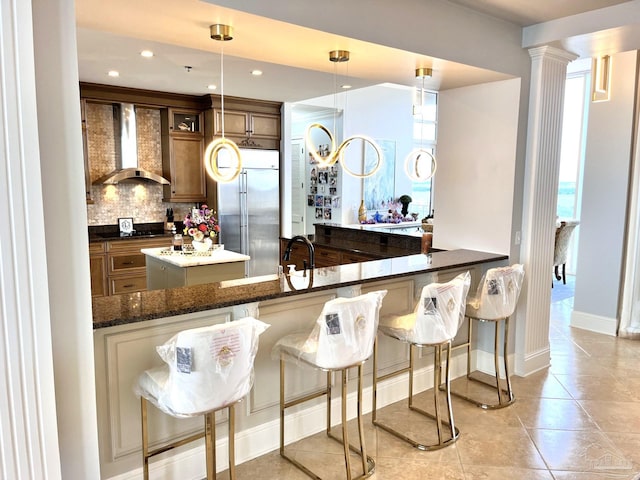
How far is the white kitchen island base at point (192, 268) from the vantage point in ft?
14.0

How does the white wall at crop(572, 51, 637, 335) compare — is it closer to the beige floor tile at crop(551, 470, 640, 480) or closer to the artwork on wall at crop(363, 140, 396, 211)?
the beige floor tile at crop(551, 470, 640, 480)

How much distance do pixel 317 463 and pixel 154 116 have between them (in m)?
4.93

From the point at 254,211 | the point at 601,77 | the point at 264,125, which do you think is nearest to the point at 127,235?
the point at 254,211

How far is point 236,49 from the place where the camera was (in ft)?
9.04

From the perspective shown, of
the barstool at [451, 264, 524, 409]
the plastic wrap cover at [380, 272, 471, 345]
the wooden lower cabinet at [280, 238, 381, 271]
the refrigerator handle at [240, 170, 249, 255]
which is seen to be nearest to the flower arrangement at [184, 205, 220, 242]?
the wooden lower cabinet at [280, 238, 381, 271]

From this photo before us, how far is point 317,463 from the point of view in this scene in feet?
8.73

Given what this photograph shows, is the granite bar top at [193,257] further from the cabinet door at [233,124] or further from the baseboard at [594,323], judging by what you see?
the baseboard at [594,323]

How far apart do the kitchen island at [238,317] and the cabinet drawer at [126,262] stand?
10.8ft

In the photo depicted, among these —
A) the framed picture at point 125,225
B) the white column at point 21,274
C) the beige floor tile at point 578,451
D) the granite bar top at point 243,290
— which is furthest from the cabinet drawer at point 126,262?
the beige floor tile at point 578,451

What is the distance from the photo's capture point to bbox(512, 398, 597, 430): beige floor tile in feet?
10.1

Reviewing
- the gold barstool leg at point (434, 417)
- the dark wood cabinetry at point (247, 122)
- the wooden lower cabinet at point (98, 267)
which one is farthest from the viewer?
the dark wood cabinetry at point (247, 122)

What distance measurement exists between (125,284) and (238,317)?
3571 millimetres

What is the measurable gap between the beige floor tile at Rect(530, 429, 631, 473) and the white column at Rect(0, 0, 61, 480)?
254cm

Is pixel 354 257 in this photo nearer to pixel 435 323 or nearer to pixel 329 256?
pixel 329 256
